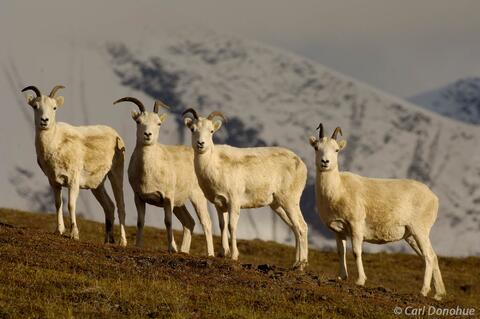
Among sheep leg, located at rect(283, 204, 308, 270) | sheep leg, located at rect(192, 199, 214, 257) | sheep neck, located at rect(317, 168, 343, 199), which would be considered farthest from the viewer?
sheep leg, located at rect(192, 199, 214, 257)

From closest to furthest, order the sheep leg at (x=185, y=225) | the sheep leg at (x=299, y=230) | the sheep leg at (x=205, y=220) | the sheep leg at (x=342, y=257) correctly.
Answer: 1. the sheep leg at (x=342, y=257)
2. the sheep leg at (x=299, y=230)
3. the sheep leg at (x=205, y=220)
4. the sheep leg at (x=185, y=225)

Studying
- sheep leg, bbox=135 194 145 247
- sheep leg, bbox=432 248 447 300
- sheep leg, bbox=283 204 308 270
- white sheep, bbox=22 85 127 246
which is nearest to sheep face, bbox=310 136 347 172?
sheep leg, bbox=283 204 308 270

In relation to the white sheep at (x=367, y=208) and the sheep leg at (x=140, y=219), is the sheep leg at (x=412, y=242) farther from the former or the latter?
the sheep leg at (x=140, y=219)

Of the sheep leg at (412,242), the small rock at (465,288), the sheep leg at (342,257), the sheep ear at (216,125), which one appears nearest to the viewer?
the sheep leg at (342,257)

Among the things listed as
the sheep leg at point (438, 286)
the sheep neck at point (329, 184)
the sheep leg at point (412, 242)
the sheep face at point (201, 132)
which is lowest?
the sheep leg at point (438, 286)

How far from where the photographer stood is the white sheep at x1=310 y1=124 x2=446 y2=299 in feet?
88.5

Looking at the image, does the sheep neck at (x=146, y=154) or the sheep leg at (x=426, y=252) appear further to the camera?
the sheep leg at (x=426, y=252)

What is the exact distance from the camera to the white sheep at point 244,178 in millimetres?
27688

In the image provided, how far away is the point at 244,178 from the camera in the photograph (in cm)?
2836

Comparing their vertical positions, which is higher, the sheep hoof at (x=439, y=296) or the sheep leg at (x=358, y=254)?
the sheep leg at (x=358, y=254)

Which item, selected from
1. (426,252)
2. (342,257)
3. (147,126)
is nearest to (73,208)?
(147,126)

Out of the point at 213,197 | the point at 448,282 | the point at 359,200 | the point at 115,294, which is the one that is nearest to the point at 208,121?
the point at 213,197

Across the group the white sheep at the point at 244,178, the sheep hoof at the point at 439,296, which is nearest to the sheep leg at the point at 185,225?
the white sheep at the point at 244,178

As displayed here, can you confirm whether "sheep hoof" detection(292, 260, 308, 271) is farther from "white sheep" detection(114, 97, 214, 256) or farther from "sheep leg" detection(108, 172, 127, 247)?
"sheep leg" detection(108, 172, 127, 247)
